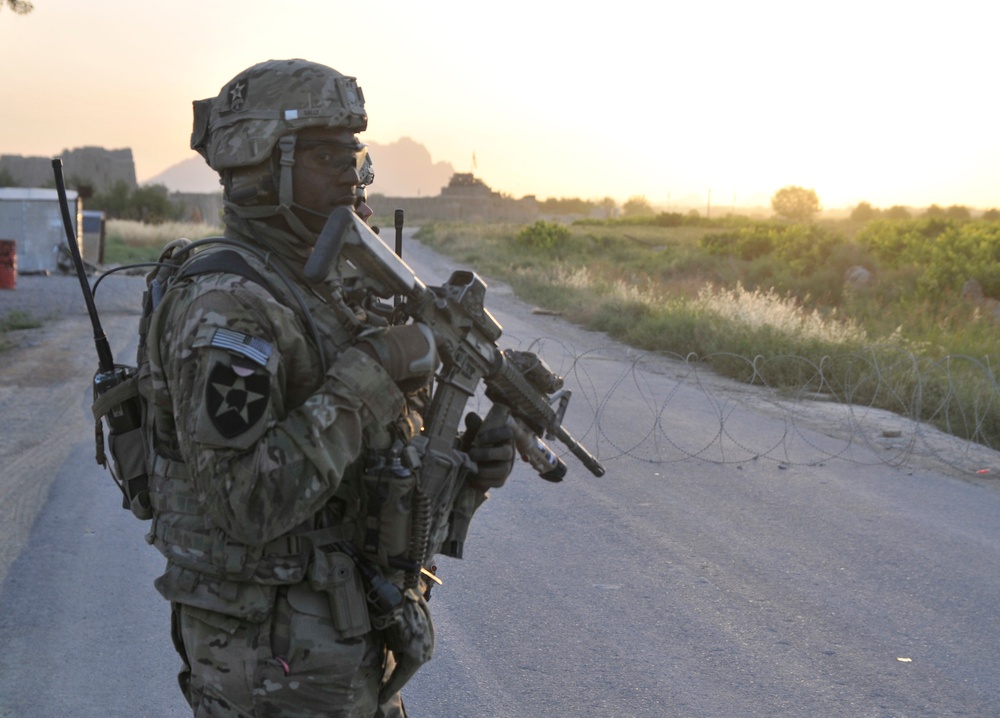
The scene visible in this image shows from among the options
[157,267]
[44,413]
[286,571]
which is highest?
[157,267]

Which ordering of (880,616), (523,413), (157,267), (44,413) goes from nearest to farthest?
(157,267)
(523,413)
(880,616)
(44,413)

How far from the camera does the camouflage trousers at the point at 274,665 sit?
1959 mm

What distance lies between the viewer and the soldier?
72.1 inches

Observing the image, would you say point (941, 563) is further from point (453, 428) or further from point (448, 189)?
point (448, 189)

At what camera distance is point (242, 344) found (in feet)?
5.94

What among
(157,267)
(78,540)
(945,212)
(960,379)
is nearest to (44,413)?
(78,540)

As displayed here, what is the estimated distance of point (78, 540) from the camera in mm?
5242

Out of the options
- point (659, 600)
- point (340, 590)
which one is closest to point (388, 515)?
point (340, 590)

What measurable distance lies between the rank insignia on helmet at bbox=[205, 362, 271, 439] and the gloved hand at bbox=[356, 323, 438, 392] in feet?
0.90

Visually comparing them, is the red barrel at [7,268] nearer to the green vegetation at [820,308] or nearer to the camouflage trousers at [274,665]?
the green vegetation at [820,308]

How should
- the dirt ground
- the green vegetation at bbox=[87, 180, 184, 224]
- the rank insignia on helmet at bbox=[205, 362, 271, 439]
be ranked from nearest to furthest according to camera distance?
the rank insignia on helmet at bbox=[205, 362, 271, 439] → the dirt ground → the green vegetation at bbox=[87, 180, 184, 224]

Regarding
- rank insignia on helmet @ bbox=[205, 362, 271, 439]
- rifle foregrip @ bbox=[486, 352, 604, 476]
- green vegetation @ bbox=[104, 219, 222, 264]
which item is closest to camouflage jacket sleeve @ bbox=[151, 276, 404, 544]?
rank insignia on helmet @ bbox=[205, 362, 271, 439]

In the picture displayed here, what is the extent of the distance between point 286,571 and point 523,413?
882 millimetres

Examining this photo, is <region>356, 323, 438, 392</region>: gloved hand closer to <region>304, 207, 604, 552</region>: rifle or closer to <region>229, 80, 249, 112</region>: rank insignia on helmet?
<region>304, 207, 604, 552</region>: rifle
